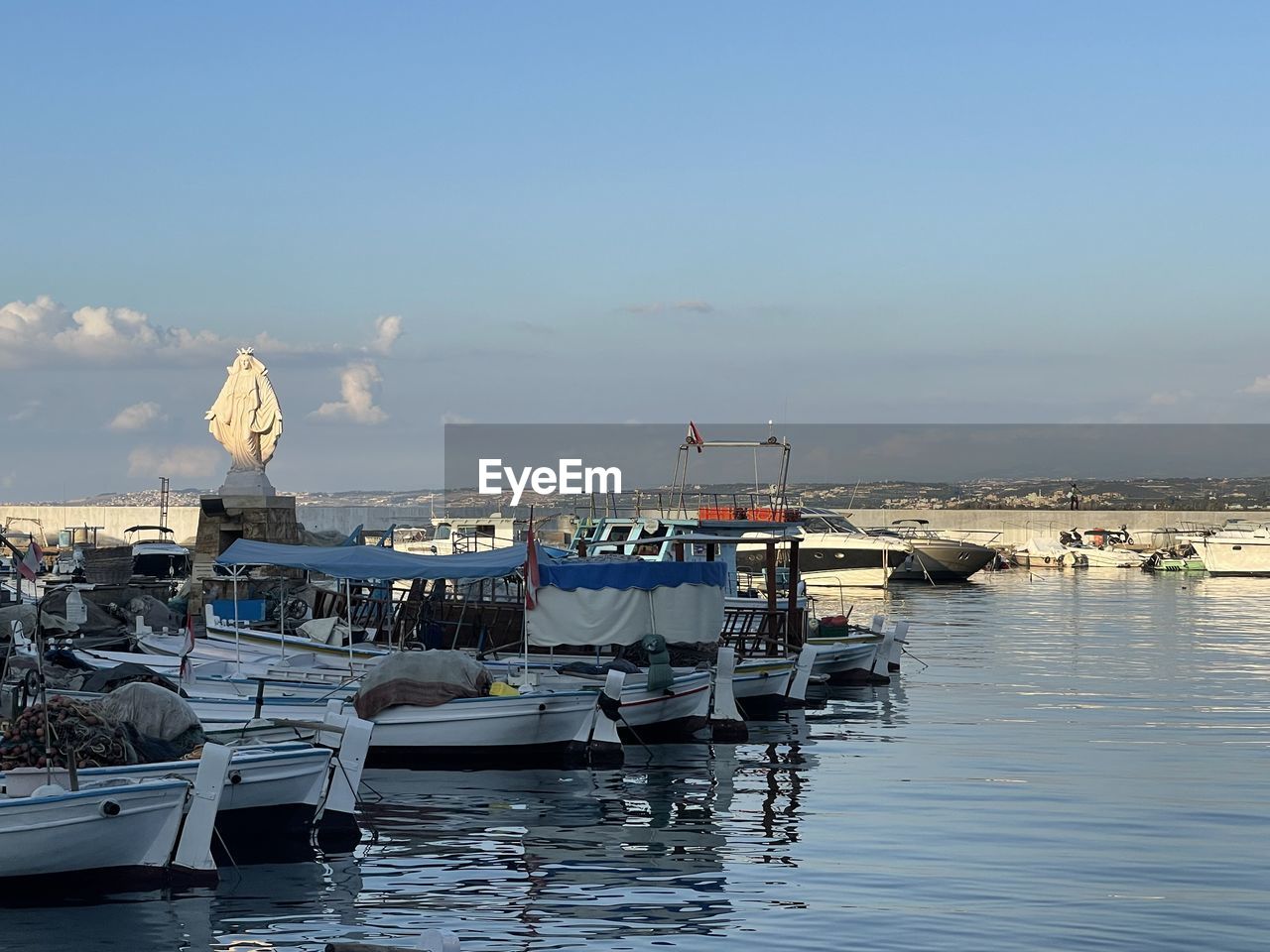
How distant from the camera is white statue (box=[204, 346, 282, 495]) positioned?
35438 millimetres

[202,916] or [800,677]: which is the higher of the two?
[800,677]

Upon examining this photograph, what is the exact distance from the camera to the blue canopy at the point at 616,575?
1052 inches

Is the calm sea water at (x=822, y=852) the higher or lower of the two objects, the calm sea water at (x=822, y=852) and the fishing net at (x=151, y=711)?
the lower

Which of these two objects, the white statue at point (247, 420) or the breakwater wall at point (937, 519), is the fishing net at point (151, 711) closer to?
the white statue at point (247, 420)

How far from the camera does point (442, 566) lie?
26.7m

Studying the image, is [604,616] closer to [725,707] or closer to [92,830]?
[725,707]

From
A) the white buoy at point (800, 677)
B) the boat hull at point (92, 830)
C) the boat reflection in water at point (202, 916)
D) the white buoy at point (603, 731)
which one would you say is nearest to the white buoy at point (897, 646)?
the white buoy at point (800, 677)

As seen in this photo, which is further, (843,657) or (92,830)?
(843,657)

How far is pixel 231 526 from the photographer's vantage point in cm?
3594

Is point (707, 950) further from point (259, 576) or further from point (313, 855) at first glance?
point (259, 576)

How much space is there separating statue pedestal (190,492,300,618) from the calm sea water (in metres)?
13.4

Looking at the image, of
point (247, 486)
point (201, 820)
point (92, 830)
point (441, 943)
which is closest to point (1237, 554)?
point (247, 486)

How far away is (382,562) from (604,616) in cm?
394

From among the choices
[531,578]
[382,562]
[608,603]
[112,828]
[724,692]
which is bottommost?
[724,692]
